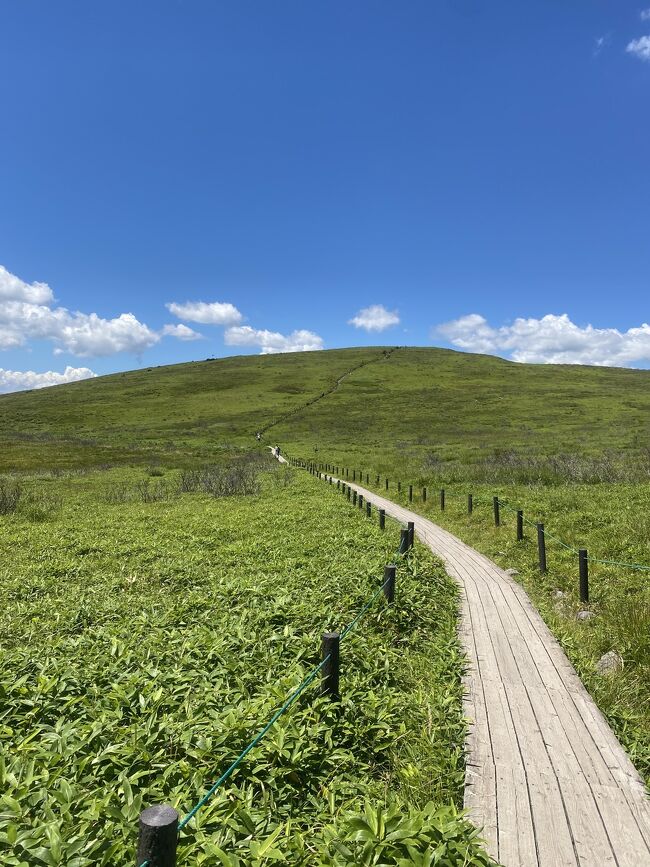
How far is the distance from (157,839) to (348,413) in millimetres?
81379

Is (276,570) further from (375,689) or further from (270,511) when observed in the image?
(270,511)

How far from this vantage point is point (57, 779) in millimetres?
4238

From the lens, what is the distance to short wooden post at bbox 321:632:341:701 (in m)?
5.50

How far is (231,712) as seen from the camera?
509 centimetres

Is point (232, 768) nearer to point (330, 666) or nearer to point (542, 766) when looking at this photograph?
point (330, 666)

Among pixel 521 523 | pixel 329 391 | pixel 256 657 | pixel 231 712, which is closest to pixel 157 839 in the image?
pixel 231 712

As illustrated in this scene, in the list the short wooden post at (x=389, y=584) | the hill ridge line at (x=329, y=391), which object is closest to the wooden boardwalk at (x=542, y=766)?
the short wooden post at (x=389, y=584)

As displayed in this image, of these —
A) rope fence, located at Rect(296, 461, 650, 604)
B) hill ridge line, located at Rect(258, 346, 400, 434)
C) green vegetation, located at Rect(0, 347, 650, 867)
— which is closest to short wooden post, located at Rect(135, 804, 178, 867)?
green vegetation, located at Rect(0, 347, 650, 867)

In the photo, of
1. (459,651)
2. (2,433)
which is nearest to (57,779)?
(459,651)

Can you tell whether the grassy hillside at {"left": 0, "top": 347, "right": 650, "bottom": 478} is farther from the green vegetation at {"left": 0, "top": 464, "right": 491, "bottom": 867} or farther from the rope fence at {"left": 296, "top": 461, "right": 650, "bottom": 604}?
the green vegetation at {"left": 0, "top": 464, "right": 491, "bottom": 867}

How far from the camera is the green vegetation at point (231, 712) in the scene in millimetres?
3588

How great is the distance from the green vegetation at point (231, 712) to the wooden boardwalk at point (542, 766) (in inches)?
12.5

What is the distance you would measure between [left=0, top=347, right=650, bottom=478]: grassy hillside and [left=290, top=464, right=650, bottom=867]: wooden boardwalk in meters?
21.6

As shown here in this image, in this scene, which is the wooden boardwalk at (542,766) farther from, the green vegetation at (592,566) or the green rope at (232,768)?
the green rope at (232,768)
